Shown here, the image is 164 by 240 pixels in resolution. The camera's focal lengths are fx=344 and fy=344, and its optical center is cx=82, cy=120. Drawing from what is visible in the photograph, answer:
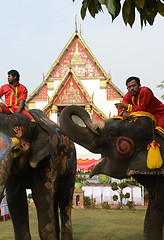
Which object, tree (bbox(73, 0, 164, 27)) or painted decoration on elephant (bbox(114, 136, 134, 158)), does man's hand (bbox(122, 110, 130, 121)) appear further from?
tree (bbox(73, 0, 164, 27))

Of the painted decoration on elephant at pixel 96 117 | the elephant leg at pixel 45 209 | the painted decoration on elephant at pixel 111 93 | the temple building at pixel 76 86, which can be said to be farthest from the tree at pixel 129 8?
the painted decoration on elephant at pixel 111 93

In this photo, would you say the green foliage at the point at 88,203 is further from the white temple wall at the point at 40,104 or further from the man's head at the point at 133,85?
the white temple wall at the point at 40,104

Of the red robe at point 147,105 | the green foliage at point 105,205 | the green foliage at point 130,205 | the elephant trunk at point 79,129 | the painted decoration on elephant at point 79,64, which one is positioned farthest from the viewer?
the painted decoration on elephant at point 79,64

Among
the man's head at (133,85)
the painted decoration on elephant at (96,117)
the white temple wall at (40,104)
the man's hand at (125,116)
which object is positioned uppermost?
the white temple wall at (40,104)

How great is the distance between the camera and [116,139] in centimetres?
281

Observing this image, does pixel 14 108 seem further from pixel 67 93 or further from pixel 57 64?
pixel 57 64

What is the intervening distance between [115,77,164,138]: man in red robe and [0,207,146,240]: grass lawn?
307 cm

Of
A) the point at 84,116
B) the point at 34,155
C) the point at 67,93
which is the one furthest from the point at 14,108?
the point at 67,93

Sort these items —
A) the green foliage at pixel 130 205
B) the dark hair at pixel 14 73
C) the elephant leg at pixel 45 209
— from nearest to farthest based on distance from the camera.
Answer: the elephant leg at pixel 45 209, the dark hair at pixel 14 73, the green foliage at pixel 130 205

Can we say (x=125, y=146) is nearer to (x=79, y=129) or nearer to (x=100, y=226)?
(x=79, y=129)

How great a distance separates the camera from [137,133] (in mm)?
2764

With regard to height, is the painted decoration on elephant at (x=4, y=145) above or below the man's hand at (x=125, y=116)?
below

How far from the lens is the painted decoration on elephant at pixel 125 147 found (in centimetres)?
278

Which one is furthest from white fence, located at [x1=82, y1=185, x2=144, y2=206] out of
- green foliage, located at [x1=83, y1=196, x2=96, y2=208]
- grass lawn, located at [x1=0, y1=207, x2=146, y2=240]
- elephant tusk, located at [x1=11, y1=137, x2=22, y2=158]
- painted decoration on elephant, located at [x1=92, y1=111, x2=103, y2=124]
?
elephant tusk, located at [x1=11, y1=137, x2=22, y2=158]
